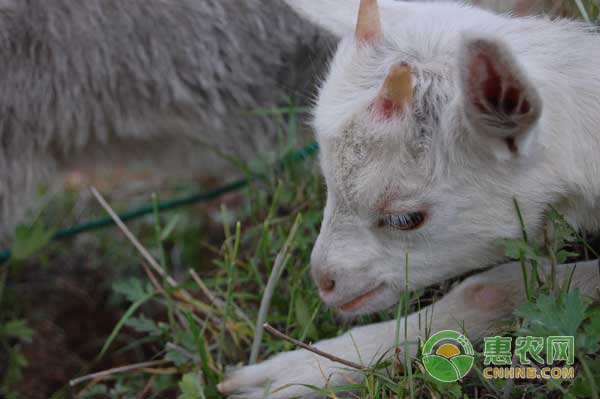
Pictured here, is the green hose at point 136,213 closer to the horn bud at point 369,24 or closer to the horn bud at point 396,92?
the horn bud at point 369,24

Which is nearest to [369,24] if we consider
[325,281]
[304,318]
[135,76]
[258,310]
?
[325,281]

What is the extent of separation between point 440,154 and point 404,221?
14cm

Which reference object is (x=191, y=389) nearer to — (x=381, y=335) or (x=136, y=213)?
(x=381, y=335)

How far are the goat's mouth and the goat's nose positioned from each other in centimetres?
5

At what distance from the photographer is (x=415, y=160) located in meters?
1.39

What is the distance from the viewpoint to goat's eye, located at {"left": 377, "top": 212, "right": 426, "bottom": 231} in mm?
1425

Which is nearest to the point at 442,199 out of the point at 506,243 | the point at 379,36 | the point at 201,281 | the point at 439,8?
the point at 506,243

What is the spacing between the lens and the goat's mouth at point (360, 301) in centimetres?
156

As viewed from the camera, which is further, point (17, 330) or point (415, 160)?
point (17, 330)

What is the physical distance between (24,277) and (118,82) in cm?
106

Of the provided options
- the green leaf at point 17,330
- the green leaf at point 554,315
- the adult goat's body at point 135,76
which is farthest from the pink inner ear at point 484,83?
the green leaf at point 17,330

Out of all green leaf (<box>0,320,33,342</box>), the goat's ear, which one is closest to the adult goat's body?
green leaf (<box>0,320,33,342</box>)

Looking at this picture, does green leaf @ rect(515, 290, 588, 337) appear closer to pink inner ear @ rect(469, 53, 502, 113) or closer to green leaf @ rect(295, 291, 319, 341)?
pink inner ear @ rect(469, 53, 502, 113)

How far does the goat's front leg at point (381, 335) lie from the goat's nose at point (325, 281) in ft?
0.48
